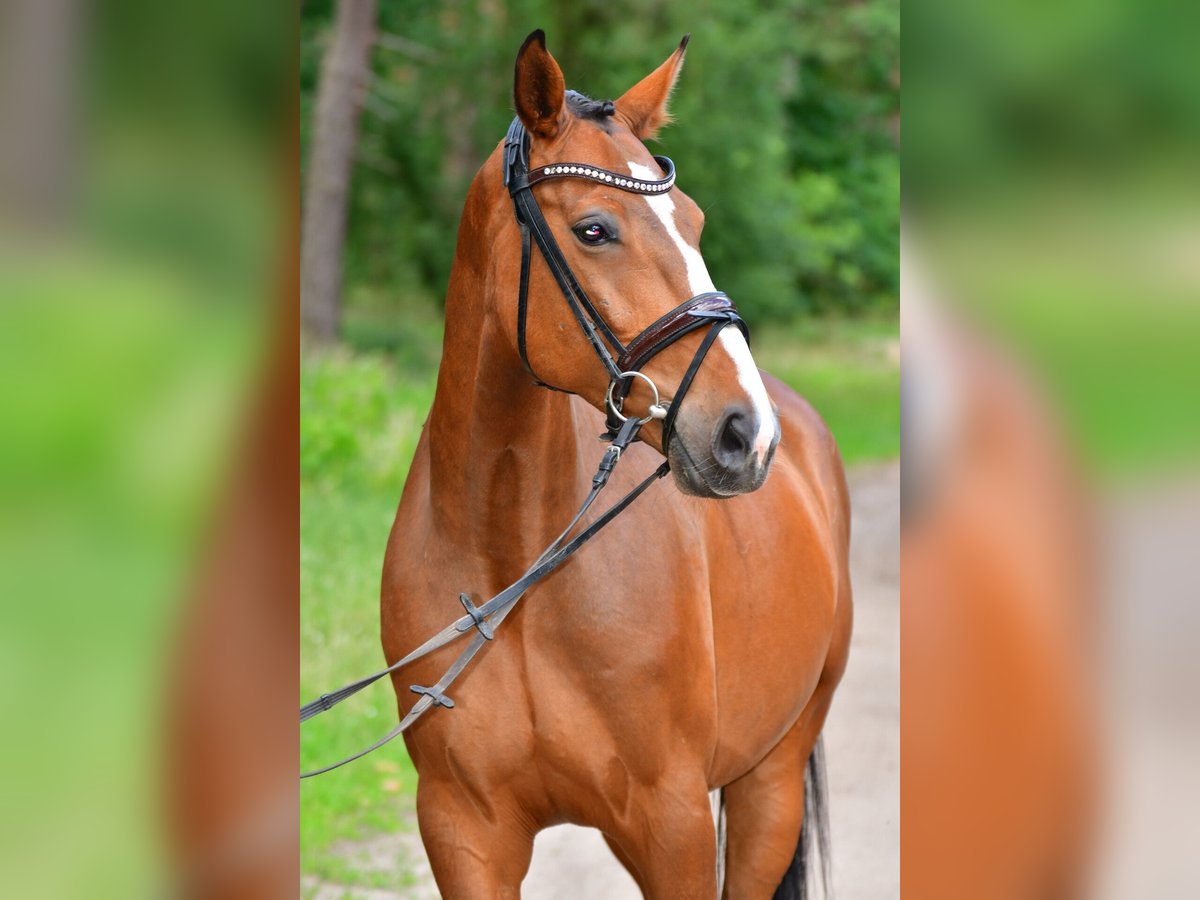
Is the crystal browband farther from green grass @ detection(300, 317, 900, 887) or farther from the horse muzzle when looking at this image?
green grass @ detection(300, 317, 900, 887)

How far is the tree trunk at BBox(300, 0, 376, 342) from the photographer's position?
9.90m

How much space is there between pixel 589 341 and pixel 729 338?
0.27 meters

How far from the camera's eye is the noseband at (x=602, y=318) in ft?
6.86

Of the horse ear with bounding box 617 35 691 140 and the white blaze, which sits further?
the horse ear with bounding box 617 35 691 140

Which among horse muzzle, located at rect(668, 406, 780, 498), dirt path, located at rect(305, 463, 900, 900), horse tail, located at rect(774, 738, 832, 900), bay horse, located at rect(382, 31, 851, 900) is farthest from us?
dirt path, located at rect(305, 463, 900, 900)

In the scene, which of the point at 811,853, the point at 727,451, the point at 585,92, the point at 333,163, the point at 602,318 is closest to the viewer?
the point at 727,451

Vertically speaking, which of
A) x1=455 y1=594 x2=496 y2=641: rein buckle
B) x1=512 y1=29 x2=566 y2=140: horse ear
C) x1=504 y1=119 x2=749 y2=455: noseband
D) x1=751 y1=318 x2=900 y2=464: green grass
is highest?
x1=751 y1=318 x2=900 y2=464: green grass

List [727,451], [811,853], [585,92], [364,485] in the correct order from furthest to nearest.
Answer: [585,92], [364,485], [811,853], [727,451]

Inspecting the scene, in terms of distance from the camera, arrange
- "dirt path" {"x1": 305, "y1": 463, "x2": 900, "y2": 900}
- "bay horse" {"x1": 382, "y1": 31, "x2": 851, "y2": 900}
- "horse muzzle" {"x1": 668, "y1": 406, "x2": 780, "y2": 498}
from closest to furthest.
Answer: "horse muzzle" {"x1": 668, "y1": 406, "x2": 780, "y2": 498}
"bay horse" {"x1": 382, "y1": 31, "x2": 851, "y2": 900}
"dirt path" {"x1": 305, "y1": 463, "x2": 900, "y2": 900}

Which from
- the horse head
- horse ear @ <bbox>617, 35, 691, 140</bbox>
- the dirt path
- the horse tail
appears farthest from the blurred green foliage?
the horse head

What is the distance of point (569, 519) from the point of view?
2521 mm
